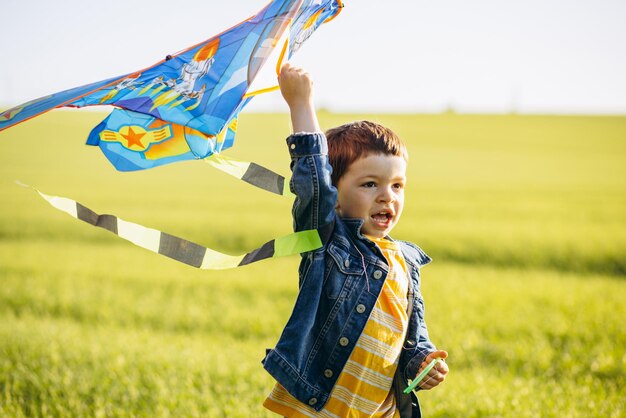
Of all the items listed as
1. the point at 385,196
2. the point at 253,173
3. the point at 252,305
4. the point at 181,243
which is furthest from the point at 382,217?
the point at 252,305

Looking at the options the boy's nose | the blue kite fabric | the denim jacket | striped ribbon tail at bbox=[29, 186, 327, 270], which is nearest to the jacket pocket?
the denim jacket

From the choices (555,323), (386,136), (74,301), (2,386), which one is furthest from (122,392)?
(555,323)

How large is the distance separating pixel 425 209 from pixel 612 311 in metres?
10.0

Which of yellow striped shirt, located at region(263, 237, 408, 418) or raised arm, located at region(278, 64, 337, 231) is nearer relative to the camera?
raised arm, located at region(278, 64, 337, 231)

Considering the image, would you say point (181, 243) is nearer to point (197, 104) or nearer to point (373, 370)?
point (197, 104)

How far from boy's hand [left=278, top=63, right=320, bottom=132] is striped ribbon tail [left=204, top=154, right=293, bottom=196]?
0.76 ft

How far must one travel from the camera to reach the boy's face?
2592mm

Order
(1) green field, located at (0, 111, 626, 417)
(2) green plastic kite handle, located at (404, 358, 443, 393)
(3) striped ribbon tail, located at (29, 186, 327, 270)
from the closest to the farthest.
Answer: (3) striped ribbon tail, located at (29, 186, 327, 270)
(2) green plastic kite handle, located at (404, 358, 443, 393)
(1) green field, located at (0, 111, 626, 417)

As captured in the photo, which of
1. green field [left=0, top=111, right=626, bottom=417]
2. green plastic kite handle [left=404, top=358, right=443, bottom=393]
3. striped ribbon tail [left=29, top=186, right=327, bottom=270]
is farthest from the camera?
green field [left=0, top=111, right=626, bottom=417]

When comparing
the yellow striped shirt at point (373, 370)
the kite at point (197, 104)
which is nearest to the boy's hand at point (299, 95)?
the kite at point (197, 104)

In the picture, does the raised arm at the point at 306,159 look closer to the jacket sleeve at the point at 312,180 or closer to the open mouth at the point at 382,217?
the jacket sleeve at the point at 312,180

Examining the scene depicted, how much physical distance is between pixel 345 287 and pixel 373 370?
344 mm

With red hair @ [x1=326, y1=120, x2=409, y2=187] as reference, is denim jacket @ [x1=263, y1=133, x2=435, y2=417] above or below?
below

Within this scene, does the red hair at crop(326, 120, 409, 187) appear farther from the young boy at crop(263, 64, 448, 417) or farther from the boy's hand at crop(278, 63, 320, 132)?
the boy's hand at crop(278, 63, 320, 132)
